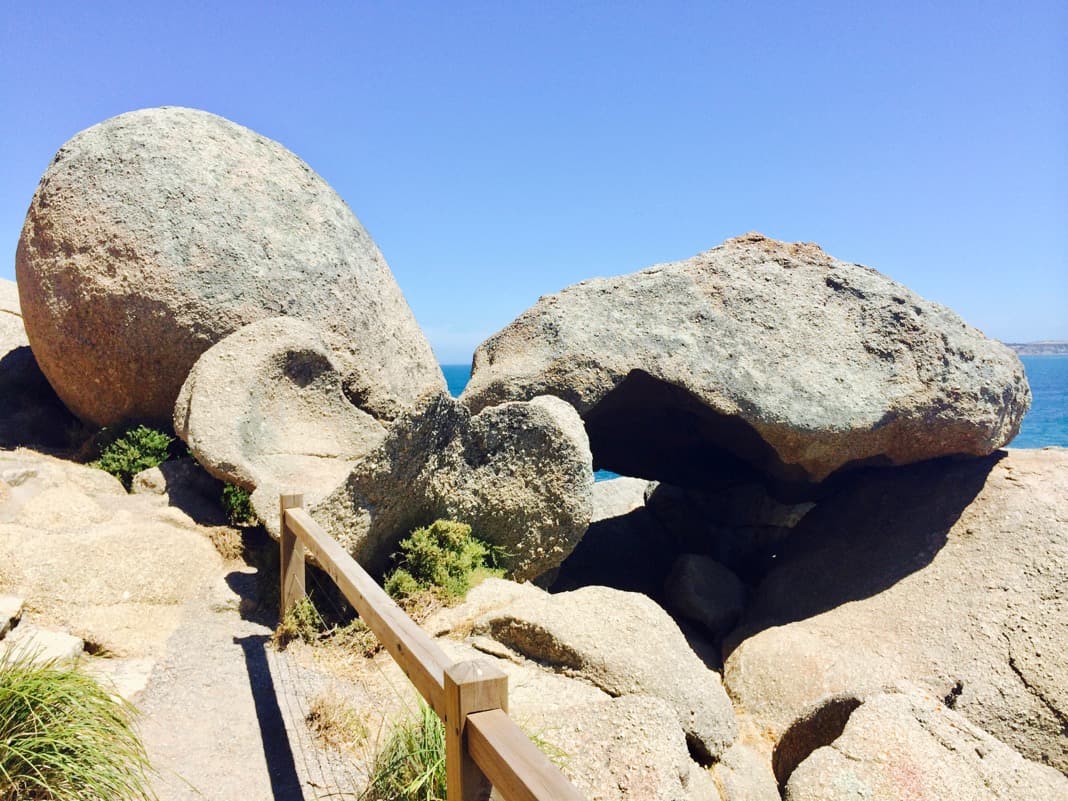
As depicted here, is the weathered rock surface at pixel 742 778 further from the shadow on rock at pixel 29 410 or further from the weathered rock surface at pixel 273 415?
the shadow on rock at pixel 29 410

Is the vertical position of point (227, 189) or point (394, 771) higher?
point (227, 189)

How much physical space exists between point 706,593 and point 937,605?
246 centimetres

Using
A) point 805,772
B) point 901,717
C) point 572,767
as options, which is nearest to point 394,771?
point 572,767

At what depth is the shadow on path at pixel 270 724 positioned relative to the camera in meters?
4.13

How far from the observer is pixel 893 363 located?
321 inches

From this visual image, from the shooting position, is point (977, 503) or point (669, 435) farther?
point (669, 435)

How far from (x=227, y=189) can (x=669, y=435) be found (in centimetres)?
633

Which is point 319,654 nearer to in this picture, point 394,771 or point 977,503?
point 394,771

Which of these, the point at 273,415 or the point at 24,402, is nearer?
the point at 273,415

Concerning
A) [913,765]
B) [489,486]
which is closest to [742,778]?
[913,765]

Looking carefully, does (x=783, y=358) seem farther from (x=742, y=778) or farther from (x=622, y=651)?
(x=742, y=778)

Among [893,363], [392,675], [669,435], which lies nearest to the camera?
[392,675]

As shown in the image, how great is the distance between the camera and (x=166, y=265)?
8781 millimetres

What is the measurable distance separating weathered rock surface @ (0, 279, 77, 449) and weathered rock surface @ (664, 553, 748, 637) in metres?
7.73
